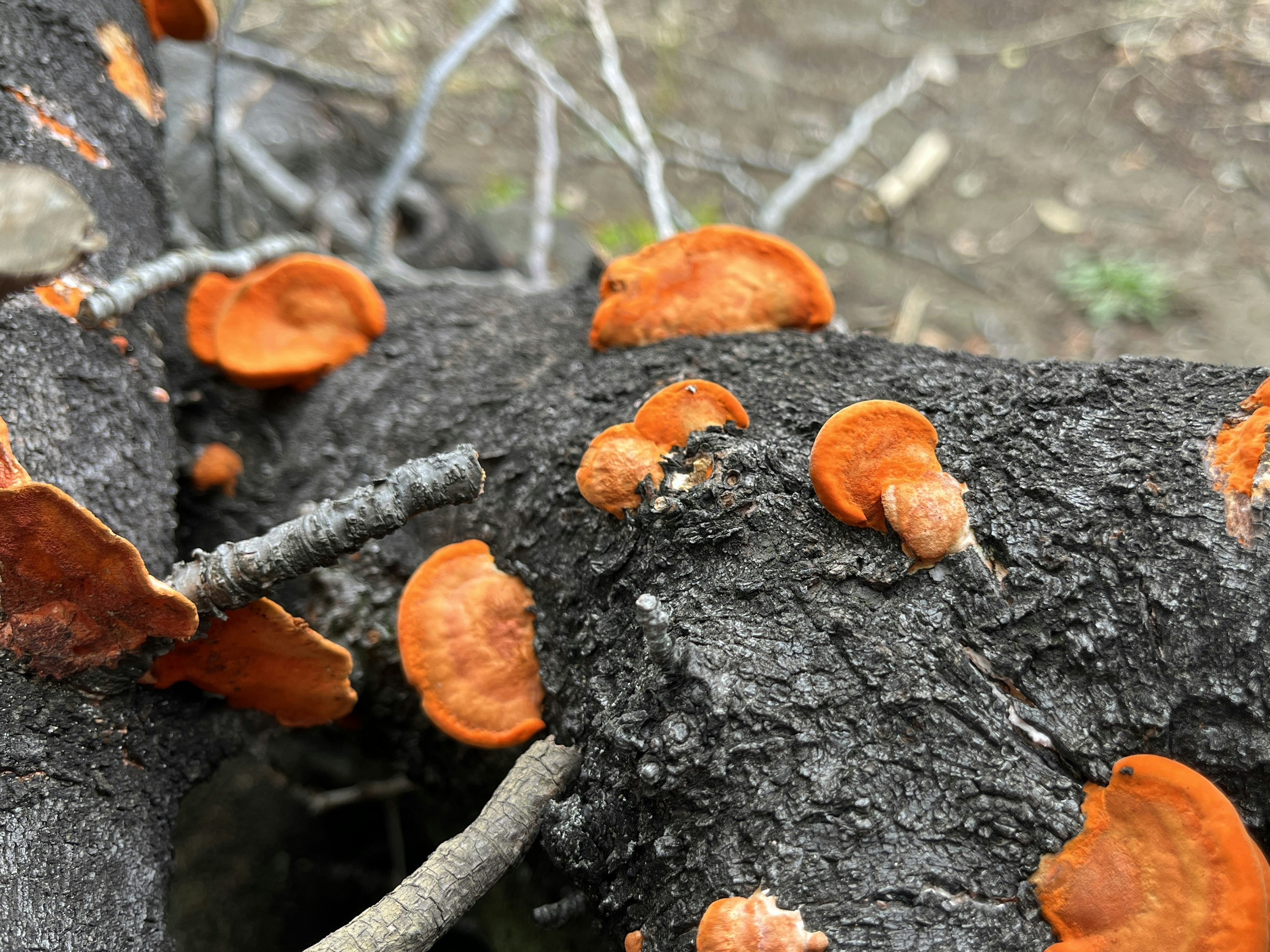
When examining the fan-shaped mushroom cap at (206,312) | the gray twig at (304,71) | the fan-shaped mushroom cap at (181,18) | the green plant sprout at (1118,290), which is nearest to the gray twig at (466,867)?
the fan-shaped mushroom cap at (206,312)

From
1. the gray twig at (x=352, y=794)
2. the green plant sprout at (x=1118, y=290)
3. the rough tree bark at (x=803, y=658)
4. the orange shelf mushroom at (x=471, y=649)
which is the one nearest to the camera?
the rough tree bark at (x=803, y=658)

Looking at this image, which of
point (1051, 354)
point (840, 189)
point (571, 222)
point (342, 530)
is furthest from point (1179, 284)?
point (342, 530)

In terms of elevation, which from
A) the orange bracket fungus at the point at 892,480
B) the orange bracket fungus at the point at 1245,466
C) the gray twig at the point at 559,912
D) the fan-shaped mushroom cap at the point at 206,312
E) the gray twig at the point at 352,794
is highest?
the orange bracket fungus at the point at 1245,466

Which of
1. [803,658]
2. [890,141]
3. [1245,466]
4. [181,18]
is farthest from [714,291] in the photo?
[890,141]

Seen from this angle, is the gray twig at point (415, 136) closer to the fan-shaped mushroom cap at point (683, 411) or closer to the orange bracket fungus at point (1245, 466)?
the fan-shaped mushroom cap at point (683, 411)

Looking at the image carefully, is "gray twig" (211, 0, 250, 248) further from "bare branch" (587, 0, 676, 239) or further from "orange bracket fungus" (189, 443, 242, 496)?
"bare branch" (587, 0, 676, 239)

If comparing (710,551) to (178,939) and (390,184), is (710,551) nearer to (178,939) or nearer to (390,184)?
(178,939)

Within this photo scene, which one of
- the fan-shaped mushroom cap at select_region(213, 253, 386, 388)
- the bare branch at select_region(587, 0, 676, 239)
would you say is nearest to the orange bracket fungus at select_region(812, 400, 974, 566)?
the fan-shaped mushroom cap at select_region(213, 253, 386, 388)

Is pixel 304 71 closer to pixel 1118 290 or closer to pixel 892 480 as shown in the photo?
pixel 892 480
